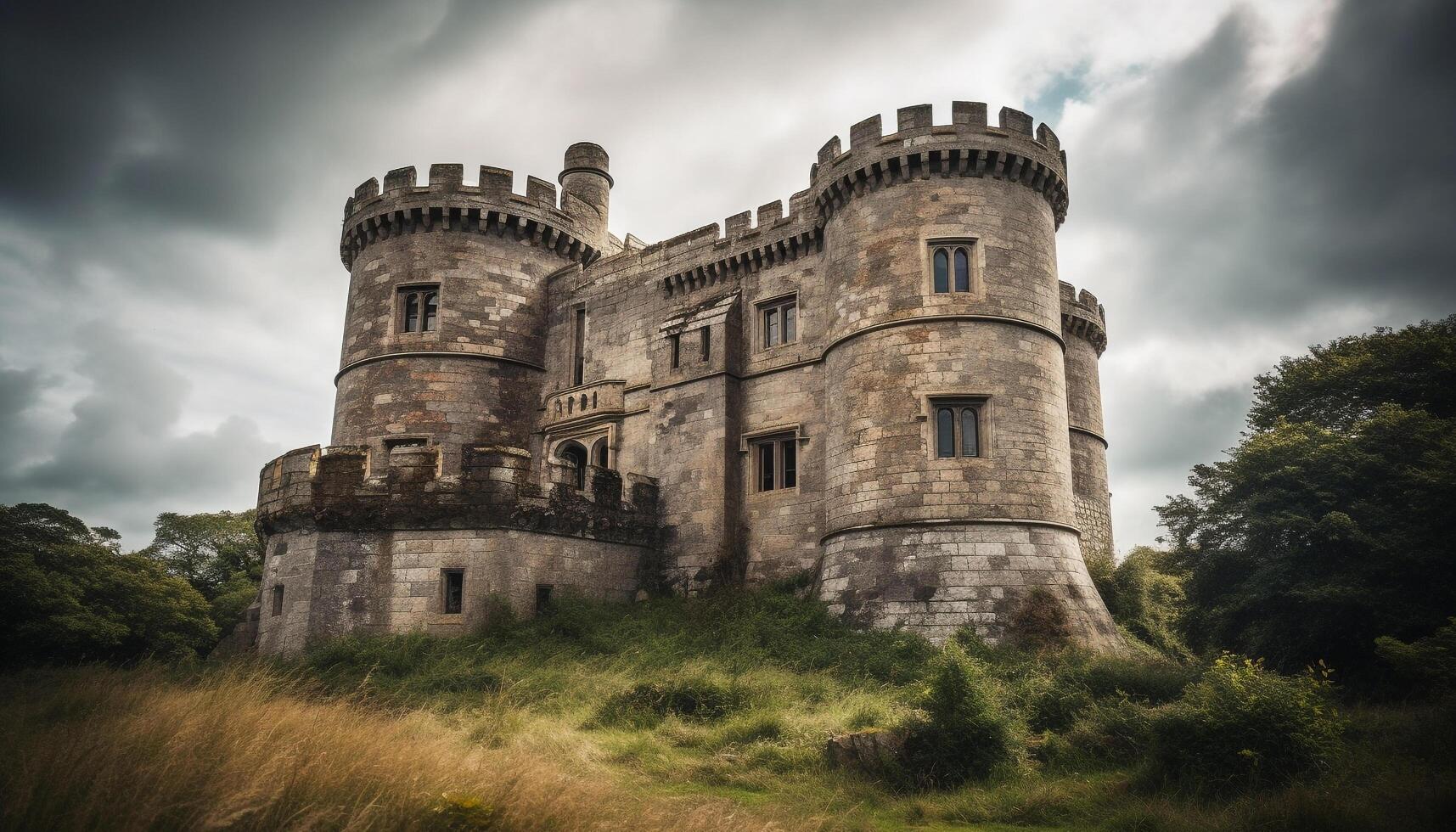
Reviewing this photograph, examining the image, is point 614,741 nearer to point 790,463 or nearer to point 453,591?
point 453,591

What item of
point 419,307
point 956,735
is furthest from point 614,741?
point 419,307

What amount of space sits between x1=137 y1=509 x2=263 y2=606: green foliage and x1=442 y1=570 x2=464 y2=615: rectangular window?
22.4 meters

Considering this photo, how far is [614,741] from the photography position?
11.4 metres

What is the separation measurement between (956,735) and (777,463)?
10048 millimetres

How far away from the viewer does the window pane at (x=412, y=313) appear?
23.3 metres

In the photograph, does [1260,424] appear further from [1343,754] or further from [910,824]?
[910,824]

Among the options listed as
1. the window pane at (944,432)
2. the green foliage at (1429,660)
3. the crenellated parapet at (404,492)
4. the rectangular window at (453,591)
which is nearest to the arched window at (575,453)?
the crenellated parapet at (404,492)

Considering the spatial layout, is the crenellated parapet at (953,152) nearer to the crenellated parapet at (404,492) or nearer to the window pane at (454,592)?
the crenellated parapet at (404,492)

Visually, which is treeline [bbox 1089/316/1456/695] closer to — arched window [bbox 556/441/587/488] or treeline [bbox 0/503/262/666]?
arched window [bbox 556/441/587/488]

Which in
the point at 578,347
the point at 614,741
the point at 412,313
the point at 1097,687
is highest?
the point at 412,313

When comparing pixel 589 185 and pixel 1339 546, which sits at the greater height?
pixel 589 185

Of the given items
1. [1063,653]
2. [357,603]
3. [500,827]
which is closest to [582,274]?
[357,603]

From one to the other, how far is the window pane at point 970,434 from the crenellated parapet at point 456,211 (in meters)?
12.1

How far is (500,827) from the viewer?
21.5 feet
